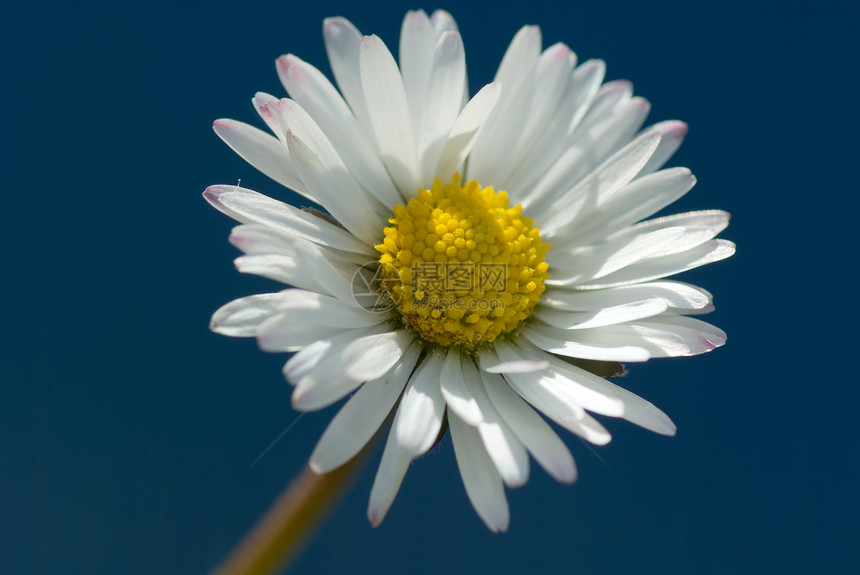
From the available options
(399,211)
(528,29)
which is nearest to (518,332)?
(399,211)

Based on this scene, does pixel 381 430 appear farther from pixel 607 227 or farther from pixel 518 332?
pixel 607 227

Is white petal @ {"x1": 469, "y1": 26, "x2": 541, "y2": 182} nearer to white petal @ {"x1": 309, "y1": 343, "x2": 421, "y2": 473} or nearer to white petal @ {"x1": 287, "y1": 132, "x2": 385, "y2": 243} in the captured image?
white petal @ {"x1": 287, "y1": 132, "x2": 385, "y2": 243}

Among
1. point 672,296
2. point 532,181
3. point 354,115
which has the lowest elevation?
point 672,296

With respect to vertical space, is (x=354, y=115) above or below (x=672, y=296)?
above

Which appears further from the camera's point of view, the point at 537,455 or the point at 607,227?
the point at 607,227

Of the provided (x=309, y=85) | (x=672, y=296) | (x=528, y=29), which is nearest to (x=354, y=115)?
(x=309, y=85)

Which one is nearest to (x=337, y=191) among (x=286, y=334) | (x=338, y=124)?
(x=338, y=124)

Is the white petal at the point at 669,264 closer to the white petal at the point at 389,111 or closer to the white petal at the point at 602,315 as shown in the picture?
the white petal at the point at 602,315
